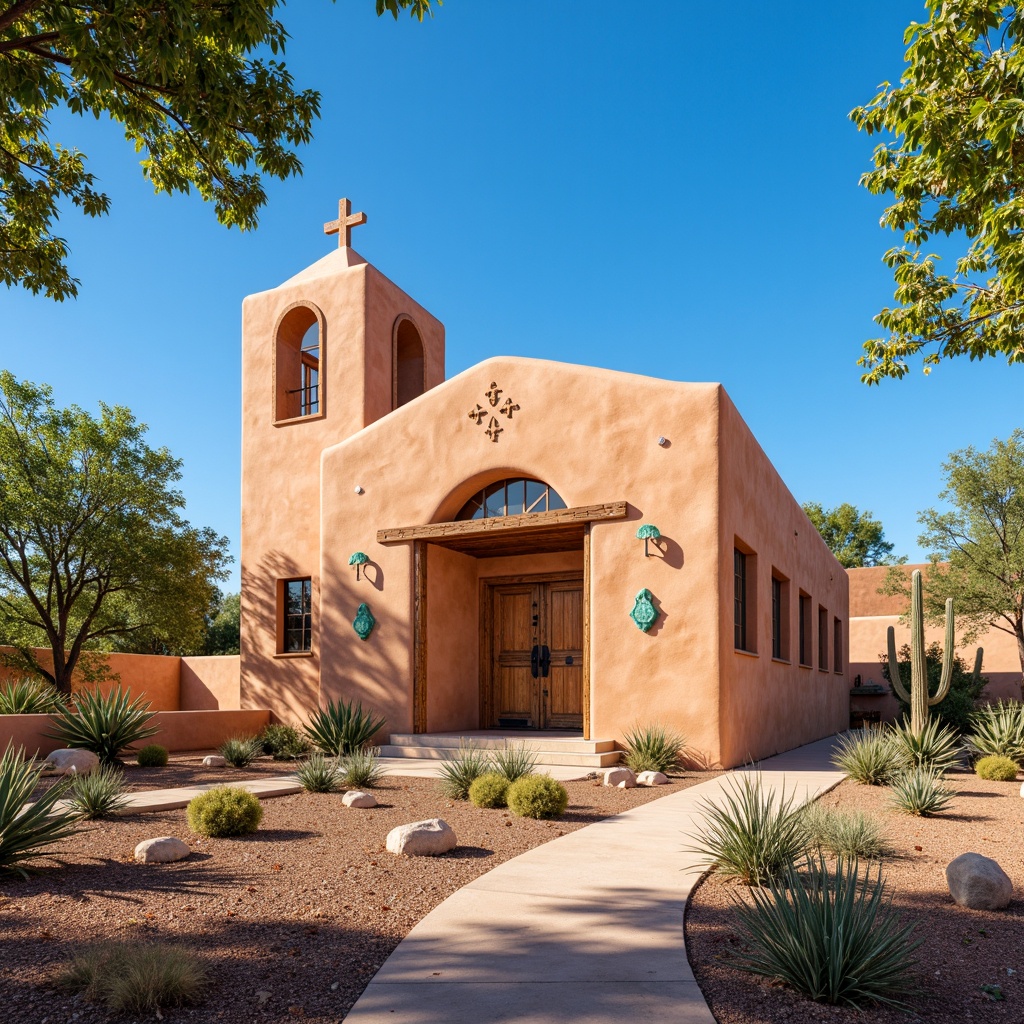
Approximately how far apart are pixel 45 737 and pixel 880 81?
14.4 metres

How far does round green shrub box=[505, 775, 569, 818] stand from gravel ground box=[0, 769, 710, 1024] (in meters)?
0.15

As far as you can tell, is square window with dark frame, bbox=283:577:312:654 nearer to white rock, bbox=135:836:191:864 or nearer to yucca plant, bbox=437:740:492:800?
yucca plant, bbox=437:740:492:800

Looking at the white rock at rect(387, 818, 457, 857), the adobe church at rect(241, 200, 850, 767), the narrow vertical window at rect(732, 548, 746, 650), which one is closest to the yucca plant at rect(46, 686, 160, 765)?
the adobe church at rect(241, 200, 850, 767)

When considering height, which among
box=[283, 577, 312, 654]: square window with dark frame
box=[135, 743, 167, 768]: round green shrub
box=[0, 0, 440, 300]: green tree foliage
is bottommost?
box=[135, 743, 167, 768]: round green shrub

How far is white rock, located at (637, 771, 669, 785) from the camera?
10.8 meters

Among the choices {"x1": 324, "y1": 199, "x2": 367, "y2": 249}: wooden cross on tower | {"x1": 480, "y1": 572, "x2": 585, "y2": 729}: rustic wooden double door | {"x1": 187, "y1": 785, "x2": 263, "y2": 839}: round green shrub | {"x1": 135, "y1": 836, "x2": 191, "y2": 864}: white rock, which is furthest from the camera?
{"x1": 324, "y1": 199, "x2": 367, "y2": 249}: wooden cross on tower

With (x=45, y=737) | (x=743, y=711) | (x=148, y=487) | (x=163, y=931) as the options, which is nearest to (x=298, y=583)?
(x=148, y=487)

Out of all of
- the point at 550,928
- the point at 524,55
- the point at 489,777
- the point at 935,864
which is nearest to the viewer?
the point at 550,928

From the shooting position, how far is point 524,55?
12344 mm

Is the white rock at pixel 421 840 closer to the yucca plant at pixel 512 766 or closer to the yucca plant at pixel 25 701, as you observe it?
the yucca plant at pixel 512 766

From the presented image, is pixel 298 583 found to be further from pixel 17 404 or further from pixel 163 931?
pixel 163 931

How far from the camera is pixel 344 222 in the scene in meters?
19.8

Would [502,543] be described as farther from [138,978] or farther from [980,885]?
[138,978]

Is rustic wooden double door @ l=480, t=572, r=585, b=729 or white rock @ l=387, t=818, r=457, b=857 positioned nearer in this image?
white rock @ l=387, t=818, r=457, b=857
